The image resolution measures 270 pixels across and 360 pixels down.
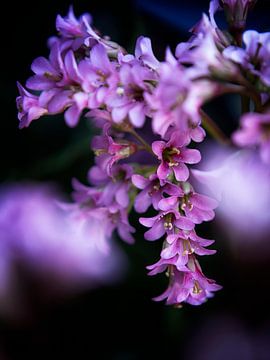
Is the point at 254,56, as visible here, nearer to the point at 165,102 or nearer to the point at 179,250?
the point at 165,102

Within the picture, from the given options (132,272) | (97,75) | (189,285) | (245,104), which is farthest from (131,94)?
(132,272)

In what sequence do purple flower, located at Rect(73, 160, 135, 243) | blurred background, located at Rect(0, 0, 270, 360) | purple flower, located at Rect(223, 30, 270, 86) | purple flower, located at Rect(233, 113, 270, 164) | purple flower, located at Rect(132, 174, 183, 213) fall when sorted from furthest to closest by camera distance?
blurred background, located at Rect(0, 0, 270, 360) < purple flower, located at Rect(73, 160, 135, 243) < purple flower, located at Rect(132, 174, 183, 213) < purple flower, located at Rect(223, 30, 270, 86) < purple flower, located at Rect(233, 113, 270, 164)

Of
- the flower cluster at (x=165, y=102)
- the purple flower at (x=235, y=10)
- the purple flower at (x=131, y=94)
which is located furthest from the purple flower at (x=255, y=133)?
the purple flower at (x=235, y=10)

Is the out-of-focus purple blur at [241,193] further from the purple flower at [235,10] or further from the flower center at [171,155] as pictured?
the purple flower at [235,10]

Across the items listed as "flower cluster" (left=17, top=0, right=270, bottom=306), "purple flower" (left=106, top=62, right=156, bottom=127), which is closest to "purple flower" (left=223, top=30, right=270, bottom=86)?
"flower cluster" (left=17, top=0, right=270, bottom=306)

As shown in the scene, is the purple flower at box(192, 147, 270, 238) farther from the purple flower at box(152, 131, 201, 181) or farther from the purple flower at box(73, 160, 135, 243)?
the purple flower at box(73, 160, 135, 243)

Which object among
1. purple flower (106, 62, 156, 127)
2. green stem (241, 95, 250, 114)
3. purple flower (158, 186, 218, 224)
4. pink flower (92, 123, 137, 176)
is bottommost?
purple flower (158, 186, 218, 224)

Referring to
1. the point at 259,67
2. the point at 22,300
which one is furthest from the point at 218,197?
the point at 22,300
